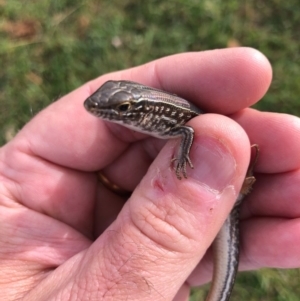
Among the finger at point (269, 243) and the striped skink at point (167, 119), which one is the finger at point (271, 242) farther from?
the striped skink at point (167, 119)

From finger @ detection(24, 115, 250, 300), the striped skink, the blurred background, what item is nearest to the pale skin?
finger @ detection(24, 115, 250, 300)

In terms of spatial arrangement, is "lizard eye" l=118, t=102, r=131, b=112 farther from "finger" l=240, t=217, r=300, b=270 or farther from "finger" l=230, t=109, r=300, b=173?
"finger" l=240, t=217, r=300, b=270

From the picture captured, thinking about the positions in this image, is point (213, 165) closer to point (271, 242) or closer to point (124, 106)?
point (124, 106)

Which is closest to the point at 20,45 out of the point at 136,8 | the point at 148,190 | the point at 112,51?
the point at 112,51

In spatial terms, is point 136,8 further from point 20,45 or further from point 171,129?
point 171,129

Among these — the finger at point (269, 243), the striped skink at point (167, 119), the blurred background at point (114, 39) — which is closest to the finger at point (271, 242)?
the finger at point (269, 243)

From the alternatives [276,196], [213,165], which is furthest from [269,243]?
[213,165]
